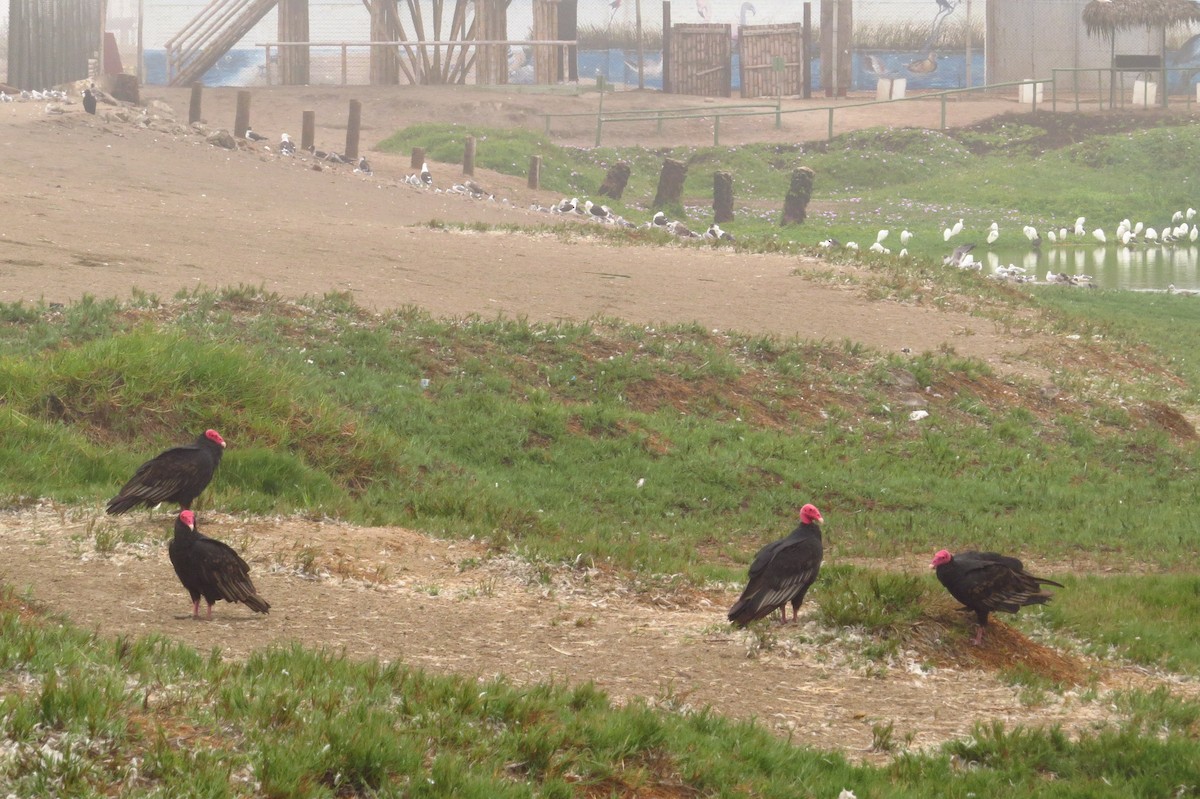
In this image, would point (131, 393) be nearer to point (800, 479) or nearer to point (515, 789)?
point (800, 479)

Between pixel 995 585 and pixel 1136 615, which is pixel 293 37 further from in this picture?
pixel 995 585

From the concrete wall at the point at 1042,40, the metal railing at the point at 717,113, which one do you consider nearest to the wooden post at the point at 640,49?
the metal railing at the point at 717,113

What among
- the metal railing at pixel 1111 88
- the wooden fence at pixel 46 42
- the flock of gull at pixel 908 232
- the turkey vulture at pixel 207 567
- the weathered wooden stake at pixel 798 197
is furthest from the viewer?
the metal railing at pixel 1111 88

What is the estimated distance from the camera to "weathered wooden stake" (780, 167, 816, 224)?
106 ft

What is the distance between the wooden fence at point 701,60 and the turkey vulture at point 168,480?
44.7 meters

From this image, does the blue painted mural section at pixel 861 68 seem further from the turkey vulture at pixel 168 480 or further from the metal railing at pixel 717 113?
the turkey vulture at pixel 168 480

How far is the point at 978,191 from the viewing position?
1507 inches

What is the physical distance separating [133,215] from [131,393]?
8.27m

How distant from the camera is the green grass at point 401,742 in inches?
173

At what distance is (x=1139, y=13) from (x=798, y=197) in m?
22.0

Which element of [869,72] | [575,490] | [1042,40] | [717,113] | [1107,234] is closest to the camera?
[575,490]

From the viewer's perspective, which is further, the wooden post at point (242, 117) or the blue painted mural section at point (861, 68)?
the blue painted mural section at point (861, 68)

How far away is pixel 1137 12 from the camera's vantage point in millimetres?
47906

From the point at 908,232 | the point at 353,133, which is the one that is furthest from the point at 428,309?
the point at 908,232
